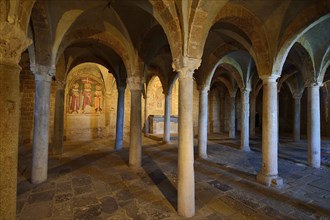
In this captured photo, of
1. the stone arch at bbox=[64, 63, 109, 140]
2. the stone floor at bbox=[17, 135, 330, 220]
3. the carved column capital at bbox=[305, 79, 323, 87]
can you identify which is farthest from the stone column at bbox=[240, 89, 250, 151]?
the stone arch at bbox=[64, 63, 109, 140]

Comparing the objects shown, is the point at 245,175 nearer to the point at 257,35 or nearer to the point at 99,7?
the point at 257,35

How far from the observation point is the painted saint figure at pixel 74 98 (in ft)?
37.0

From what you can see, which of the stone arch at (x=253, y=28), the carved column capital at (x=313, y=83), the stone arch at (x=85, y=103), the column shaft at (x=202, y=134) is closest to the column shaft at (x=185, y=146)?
the stone arch at (x=253, y=28)

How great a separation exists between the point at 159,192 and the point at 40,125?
3298 millimetres

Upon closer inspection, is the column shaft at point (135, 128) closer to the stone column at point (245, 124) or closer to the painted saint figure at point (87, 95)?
the stone column at point (245, 124)

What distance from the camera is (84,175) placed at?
4.91 metres

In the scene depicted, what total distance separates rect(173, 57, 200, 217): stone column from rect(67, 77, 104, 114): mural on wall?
10.00 metres

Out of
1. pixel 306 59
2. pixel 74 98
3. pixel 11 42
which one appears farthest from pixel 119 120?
pixel 306 59

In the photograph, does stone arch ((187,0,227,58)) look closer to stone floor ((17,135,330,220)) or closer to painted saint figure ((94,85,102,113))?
stone floor ((17,135,330,220))

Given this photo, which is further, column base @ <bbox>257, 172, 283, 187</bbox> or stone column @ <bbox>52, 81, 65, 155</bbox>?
stone column @ <bbox>52, 81, 65, 155</bbox>

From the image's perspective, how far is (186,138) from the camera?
3117 mm

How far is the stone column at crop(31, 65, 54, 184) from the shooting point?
4309 mm

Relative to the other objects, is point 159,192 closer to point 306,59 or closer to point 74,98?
point 306,59

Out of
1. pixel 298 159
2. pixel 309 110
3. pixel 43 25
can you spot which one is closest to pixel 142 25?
pixel 43 25
